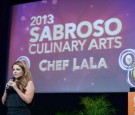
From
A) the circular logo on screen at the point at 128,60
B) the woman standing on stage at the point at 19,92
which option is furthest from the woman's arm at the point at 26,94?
the circular logo on screen at the point at 128,60

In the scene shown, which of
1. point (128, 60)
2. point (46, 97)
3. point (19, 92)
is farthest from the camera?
point (46, 97)

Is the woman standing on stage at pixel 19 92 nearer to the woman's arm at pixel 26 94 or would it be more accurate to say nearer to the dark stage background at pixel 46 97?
the woman's arm at pixel 26 94

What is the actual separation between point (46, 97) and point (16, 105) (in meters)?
3.16

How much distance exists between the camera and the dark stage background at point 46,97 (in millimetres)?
5031

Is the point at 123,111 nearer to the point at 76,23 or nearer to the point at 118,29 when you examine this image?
the point at 118,29

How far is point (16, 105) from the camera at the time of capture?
2.50 meters

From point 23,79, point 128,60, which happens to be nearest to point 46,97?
point 128,60

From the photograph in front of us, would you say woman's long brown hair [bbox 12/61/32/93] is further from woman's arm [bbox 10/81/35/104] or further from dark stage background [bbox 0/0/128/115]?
dark stage background [bbox 0/0/128/115]

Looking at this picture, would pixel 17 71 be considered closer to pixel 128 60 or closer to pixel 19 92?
pixel 19 92

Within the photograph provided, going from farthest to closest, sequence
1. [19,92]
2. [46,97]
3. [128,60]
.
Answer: [46,97] → [128,60] → [19,92]

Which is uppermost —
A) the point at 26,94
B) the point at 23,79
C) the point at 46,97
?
the point at 23,79

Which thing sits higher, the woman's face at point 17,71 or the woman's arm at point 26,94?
the woman's face at point 17,71

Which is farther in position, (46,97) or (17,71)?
(46,97)

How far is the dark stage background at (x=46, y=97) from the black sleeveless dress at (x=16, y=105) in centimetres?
260
